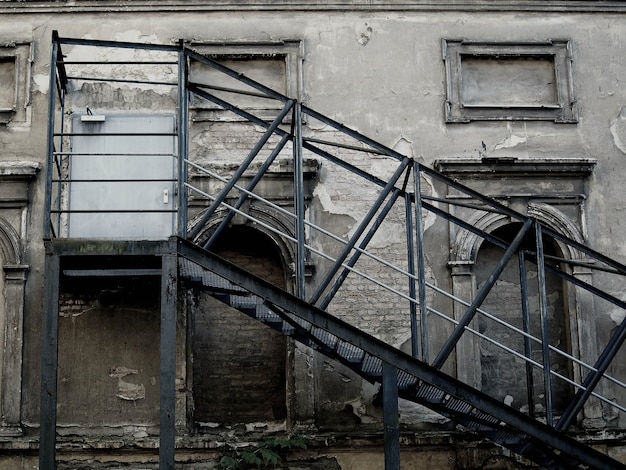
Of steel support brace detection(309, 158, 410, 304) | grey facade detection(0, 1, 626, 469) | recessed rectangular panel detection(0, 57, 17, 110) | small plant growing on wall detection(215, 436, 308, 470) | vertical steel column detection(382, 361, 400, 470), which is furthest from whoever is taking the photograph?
recessed rectangular panel detection(0, 57, 17, 110)

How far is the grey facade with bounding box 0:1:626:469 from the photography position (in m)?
9.95

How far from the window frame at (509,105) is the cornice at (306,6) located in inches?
18.0

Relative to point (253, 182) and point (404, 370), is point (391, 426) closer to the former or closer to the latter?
point (404, 370)

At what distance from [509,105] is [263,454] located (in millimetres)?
4990

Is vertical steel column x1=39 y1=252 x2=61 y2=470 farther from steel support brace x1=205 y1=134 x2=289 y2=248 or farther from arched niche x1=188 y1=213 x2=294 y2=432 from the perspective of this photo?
arched niche x1=188 y1=213 x2=294 y2=432

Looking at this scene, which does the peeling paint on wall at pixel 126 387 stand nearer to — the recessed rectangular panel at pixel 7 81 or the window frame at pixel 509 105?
the recessed rectangular panel at pixel 7 81

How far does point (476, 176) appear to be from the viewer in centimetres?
1052

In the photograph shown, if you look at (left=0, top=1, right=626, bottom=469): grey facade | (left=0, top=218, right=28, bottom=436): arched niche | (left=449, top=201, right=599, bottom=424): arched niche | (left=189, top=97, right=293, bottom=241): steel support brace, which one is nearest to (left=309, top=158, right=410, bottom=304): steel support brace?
(left=189, top=97, right=293, bottom=241): steel support brace

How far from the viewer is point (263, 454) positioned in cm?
948

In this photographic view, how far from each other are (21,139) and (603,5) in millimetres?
7196

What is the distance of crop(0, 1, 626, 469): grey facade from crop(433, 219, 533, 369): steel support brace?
2560 millimetres

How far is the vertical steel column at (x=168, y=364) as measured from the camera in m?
7.03

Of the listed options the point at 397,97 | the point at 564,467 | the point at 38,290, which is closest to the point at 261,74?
the point at 397,97

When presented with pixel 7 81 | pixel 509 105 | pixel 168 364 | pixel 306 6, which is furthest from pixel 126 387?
pixel 509 105
